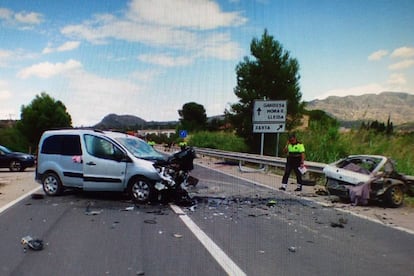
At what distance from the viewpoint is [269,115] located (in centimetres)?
2070

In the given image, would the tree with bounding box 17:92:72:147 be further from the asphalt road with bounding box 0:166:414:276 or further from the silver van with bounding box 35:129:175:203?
the asphalt road with bounding box 0:166:414:276

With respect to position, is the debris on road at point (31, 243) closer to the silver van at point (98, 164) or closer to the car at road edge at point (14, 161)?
the silver van at point (98, 164)

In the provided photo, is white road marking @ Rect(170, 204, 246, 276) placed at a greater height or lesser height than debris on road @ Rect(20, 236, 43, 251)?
greater

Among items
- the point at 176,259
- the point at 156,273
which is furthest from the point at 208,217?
the point at 156,273

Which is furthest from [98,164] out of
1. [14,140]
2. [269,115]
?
[14,140]

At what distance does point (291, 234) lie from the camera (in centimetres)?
695

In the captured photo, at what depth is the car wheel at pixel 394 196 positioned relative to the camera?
10005mm

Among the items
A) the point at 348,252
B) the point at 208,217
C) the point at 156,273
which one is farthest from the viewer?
the point at 208,217

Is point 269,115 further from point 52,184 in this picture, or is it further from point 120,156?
point 52,184

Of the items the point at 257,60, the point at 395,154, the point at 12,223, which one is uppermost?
the point at 257,60

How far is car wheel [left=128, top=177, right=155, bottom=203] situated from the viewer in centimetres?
→ 985

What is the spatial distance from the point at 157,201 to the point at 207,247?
4.34 m

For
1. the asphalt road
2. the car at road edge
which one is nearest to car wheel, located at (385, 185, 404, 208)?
the asphalt road

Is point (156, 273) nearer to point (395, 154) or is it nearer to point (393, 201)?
point (393, 201)
